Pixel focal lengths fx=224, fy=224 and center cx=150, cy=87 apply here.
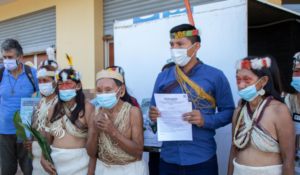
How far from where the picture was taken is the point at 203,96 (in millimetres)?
1992

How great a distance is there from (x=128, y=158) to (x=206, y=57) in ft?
5.60

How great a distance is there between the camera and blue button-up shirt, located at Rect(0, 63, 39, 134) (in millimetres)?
3582

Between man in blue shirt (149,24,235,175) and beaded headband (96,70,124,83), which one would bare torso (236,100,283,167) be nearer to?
man in blue shirt (149,24,235,175)

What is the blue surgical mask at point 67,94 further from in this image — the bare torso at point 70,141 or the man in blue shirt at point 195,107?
the man in blue shirt at point 195,107

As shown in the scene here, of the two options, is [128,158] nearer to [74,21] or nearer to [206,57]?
[206,57]

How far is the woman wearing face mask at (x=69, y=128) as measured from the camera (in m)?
2.46

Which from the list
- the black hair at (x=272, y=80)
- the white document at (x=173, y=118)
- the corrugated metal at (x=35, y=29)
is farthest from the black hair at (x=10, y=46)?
the black hair at (x=272, y=80)

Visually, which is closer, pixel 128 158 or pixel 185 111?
pixel 185 111

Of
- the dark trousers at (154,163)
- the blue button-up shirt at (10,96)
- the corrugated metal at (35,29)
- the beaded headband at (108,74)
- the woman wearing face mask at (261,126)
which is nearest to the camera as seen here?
the woman wearing face mask at (261,126)

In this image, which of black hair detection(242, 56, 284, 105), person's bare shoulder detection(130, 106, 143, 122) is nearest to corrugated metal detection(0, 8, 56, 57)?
person's bare shoulder detection(130, 106, 143, 122)

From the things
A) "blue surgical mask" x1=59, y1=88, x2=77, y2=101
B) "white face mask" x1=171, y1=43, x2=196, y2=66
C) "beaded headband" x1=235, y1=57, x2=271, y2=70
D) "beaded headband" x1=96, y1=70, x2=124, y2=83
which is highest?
"white face mask" x1=171, y1=43, x2=196, y2=66

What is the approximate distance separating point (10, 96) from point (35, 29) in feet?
13.2

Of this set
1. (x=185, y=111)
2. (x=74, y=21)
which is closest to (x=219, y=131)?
(x=185, y=111)

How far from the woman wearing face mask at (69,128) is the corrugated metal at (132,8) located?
294 centimetres
